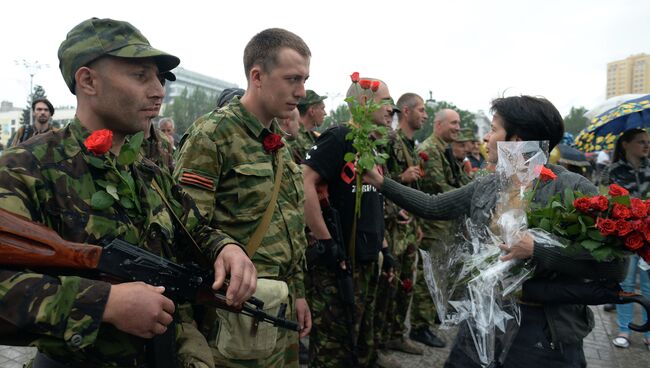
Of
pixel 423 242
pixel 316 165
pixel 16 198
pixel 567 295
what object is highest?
pixel 16 198

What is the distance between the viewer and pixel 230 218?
2572 millimetres

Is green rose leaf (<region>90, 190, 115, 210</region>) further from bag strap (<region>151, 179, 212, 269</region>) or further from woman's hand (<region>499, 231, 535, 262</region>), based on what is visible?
woman's hand (<region>499, 231, 535, 262</region>)

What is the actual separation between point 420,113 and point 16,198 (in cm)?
513

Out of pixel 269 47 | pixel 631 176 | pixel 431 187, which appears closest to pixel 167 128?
pixel 431 187

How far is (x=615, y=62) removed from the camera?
62.4m

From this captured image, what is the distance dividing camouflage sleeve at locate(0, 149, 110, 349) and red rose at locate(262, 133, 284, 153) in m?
1.40

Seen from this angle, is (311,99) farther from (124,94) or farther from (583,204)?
(124,94)

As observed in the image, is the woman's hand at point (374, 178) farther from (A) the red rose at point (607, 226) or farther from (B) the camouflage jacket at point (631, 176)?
(B) the camouflage jacket at point (631, 176)

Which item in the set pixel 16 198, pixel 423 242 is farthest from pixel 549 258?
pixel 423 242

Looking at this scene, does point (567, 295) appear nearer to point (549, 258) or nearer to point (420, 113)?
point (549, 258)

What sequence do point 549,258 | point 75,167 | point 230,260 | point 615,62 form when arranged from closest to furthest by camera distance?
point 75,167 < point 230,260 < point 549,258 < point 615,62

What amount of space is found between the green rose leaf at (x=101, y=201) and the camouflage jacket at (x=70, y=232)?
25mm

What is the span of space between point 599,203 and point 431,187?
3.94 m

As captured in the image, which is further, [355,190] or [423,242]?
[423,242]
